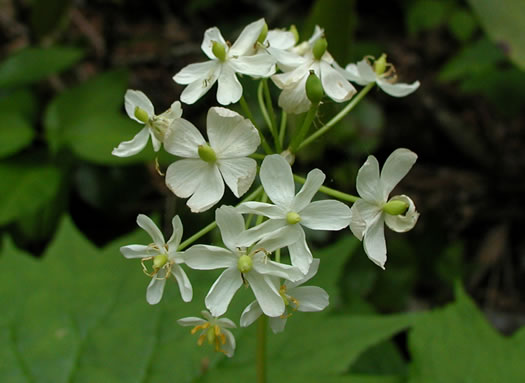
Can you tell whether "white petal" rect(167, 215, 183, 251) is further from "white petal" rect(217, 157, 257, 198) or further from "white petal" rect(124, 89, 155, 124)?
"white petal" rect(124, 89, 155, 124)

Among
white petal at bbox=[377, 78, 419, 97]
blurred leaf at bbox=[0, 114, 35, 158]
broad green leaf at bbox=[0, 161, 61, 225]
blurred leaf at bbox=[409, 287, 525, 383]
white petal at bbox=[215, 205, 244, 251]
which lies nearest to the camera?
white petal at bbox=[215, 205, 244, 251]

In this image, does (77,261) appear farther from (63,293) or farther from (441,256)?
(441,256)

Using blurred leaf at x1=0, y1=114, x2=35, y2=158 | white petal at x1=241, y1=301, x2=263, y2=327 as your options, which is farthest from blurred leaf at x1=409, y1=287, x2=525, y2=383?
blurred leaf at x1=0, y1=114, x2=35, y2=158

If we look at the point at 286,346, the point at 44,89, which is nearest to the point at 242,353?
the point at 286,346

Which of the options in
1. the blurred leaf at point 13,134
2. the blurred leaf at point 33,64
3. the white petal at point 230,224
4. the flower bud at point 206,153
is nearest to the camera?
the white petal at point 230,224

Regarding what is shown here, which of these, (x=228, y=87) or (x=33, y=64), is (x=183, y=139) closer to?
(x=228, y=87)

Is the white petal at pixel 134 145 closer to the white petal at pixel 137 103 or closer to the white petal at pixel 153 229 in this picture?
the white petal at pixel 137 103

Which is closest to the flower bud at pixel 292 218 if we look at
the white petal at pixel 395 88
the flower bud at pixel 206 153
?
the flower bud at pixel 206 153
